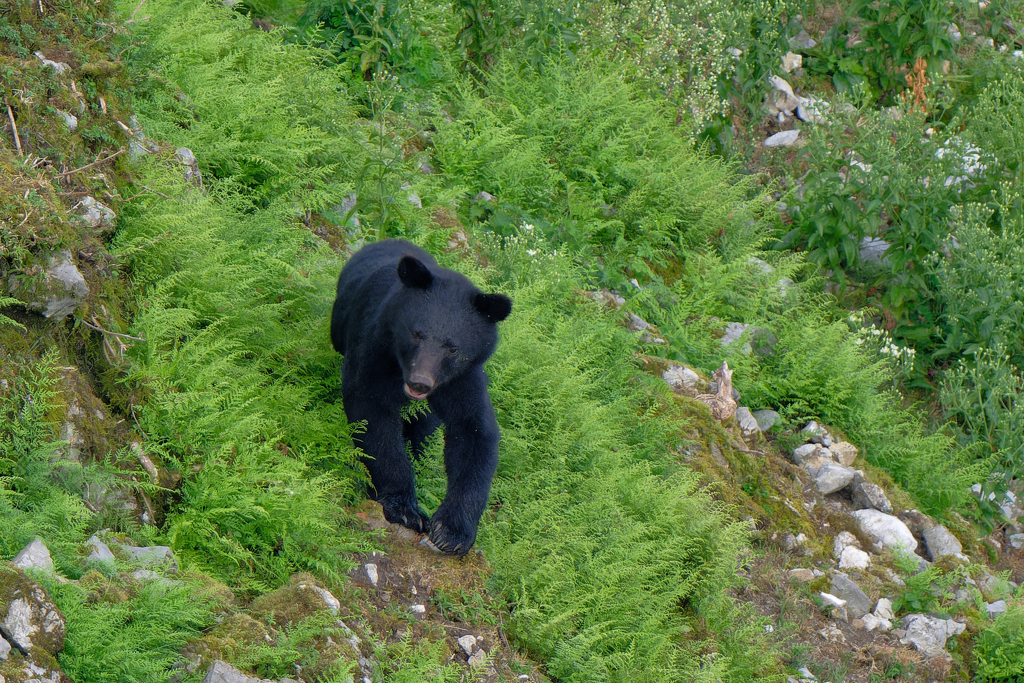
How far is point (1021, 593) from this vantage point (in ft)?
24.5

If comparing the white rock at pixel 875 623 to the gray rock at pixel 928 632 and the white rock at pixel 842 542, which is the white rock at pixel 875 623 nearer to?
the gray rock at pixel 928 632

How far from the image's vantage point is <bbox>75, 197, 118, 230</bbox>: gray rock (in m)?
4.82

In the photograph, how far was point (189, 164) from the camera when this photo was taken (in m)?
6.25

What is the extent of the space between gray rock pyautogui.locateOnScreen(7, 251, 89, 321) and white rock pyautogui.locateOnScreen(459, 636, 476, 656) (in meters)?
2.52

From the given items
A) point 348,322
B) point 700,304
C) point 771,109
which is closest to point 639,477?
point 348,322

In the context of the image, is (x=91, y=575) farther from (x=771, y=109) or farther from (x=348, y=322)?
(x=771, y=109)

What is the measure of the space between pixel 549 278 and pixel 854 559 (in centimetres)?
342

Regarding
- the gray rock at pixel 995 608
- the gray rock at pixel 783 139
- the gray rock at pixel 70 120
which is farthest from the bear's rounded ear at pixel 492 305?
the gray rock at pixel 783 139

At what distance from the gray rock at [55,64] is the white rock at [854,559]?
659 cm

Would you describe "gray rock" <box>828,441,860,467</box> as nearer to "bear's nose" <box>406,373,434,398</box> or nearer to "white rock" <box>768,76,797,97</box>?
"bear's nose" <box>406,373,434,398</box>

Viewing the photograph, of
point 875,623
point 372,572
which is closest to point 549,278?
point 875,623

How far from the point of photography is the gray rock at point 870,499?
802 cm

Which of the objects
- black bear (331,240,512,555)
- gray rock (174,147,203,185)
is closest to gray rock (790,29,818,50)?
gray rock (174,147,203,185)

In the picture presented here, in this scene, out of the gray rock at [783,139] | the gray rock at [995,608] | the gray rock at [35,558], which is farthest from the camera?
the gray rock at [783,139]
